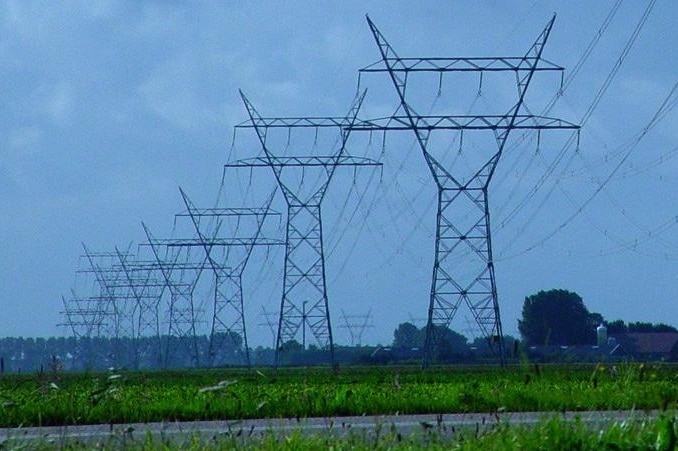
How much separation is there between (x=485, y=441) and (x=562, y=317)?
109598 mm

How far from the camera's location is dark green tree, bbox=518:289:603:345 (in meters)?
112

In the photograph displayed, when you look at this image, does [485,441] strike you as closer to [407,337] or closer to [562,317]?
[562,317]

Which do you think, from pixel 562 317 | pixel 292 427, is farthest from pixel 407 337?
pixel 292 427

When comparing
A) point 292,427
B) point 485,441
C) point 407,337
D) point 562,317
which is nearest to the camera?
point 485,441

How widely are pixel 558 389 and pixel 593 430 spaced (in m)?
9.62

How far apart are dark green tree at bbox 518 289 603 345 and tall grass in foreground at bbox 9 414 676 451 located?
326 feet

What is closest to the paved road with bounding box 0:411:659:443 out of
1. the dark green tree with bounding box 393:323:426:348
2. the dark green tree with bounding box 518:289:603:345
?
the dark green tree with bounding box 518:289:603:345

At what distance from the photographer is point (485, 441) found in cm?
839

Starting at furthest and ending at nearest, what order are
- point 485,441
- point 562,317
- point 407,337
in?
1. point 407,337
2. point 562,317
3. point 485,441

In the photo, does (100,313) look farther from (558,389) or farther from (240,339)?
(558,389)

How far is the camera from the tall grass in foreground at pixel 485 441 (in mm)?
8086

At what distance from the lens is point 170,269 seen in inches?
4122

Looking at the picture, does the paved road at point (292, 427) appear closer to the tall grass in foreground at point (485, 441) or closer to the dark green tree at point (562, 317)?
the tall grass in foreground at point (485, 441)

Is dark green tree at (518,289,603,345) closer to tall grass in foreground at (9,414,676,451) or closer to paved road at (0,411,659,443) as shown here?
paved road at (0,411,659,443)
